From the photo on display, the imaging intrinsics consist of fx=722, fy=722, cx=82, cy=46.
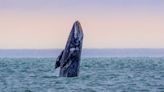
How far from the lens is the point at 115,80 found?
66.6 meters

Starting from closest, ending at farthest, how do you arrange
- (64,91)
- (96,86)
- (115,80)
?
1. (64,91)
2. (96,86)
3. (115,80)

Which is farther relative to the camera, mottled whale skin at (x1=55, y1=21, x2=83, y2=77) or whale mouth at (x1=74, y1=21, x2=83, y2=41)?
whale mouth at (x1=74, y1=21, x2=83, y2=41)

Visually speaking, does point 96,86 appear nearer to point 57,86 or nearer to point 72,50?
point 57,86

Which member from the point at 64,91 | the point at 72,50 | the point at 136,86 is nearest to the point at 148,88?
the point at 136,86

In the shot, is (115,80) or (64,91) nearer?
(64,91)

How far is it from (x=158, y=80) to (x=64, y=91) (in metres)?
15.1

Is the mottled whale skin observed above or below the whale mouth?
below

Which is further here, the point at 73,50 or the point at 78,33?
the point at 78,33

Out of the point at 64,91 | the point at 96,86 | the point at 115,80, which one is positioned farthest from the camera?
the point at 115,80

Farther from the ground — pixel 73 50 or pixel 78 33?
pixel 78 33

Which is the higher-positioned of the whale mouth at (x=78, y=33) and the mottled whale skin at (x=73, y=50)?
the whale mouth at (x=78, y=33)

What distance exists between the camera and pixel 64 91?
180 feet

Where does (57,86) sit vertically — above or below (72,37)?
below

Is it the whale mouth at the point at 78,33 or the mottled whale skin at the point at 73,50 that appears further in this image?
the whale mouth at the point at 78,33
